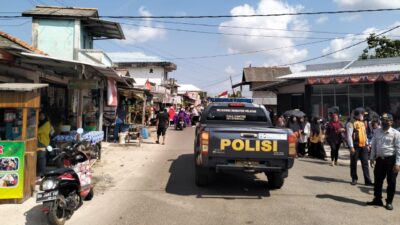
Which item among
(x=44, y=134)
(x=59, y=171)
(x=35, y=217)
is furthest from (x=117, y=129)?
(x=59, y=171)

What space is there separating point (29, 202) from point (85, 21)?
13.9 metres

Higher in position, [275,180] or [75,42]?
[75,42]

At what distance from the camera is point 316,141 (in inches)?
561

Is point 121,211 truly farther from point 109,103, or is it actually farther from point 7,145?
point 109,103

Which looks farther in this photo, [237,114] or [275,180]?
[237,114]

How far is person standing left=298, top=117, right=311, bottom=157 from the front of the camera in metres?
14.4

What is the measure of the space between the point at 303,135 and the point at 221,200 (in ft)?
26.4

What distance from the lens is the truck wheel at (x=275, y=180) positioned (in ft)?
26.9

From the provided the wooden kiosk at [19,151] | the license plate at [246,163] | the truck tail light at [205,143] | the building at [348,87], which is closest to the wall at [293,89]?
the building at [348,87]

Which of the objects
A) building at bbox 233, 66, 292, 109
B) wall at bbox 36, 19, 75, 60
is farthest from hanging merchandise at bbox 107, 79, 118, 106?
building at bbox 233, 66, 292, 109

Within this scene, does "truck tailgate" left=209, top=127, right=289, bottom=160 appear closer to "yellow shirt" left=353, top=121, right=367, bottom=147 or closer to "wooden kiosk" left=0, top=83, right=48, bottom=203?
"yellow shirt" left=353, top=121, right=367, bottom=147

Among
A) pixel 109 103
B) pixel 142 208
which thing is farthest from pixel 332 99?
pixel 142 208

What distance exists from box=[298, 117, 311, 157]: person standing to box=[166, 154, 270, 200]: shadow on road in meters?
5.11

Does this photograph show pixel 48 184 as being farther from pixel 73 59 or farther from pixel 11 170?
pixel 73 59
